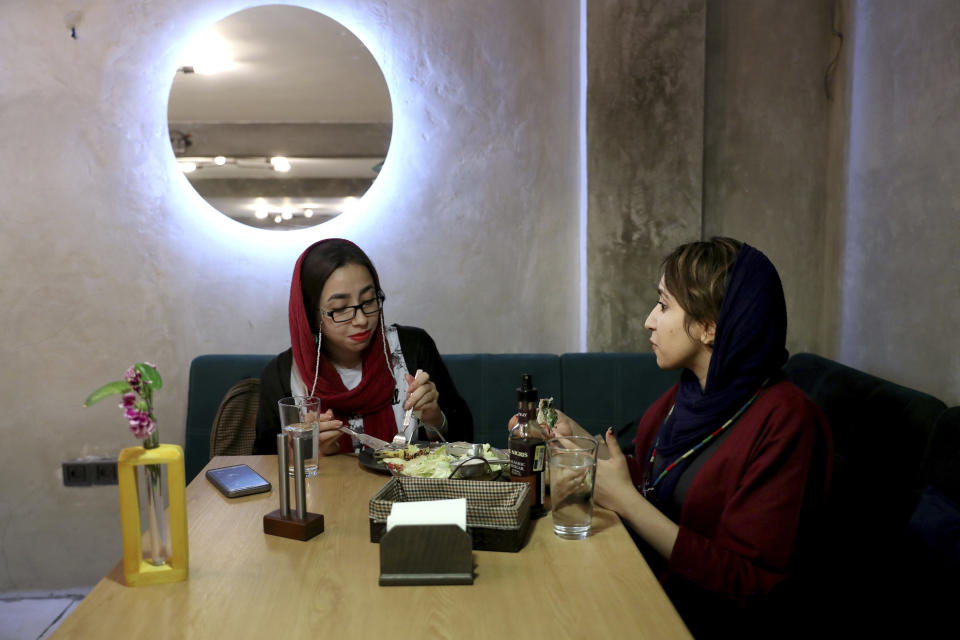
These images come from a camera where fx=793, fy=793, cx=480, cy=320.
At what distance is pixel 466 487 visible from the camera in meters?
1.41

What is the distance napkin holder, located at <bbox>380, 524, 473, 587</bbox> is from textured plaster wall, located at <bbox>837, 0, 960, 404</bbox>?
4.87 feet

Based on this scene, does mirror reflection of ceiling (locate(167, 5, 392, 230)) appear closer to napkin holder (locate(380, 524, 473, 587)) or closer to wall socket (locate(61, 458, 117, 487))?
wall socket (locate(61, 458, 117, 487))

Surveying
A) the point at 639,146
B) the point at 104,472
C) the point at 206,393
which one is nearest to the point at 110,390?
the point at 206,393

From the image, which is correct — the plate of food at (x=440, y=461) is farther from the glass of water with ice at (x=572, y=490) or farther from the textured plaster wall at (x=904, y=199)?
the textured plaster wall at (x=904, y=199)

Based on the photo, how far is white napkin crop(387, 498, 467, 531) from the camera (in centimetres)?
128

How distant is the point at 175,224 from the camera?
301 cm

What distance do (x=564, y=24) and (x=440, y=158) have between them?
0.70m

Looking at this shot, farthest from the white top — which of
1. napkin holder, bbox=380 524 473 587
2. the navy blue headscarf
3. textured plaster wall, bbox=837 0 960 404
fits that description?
textured plaster wall, bbox=837 0 960 404

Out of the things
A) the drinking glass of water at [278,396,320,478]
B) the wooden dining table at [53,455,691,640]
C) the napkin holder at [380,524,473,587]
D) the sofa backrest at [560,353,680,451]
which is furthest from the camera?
the sofa backrest at [560,353,680,451]

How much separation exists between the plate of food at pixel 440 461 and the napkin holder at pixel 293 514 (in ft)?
0.61

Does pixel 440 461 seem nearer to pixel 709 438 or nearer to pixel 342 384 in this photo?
pixel 709 438

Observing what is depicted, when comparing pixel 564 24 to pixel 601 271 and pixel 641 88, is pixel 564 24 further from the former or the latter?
pixel 601 271

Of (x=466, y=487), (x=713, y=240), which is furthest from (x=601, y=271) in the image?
(x=466, y=487)

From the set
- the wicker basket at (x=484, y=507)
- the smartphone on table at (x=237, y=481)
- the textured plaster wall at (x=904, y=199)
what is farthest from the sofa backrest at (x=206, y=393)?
the textured plaster wall at (x=904, y=199)
